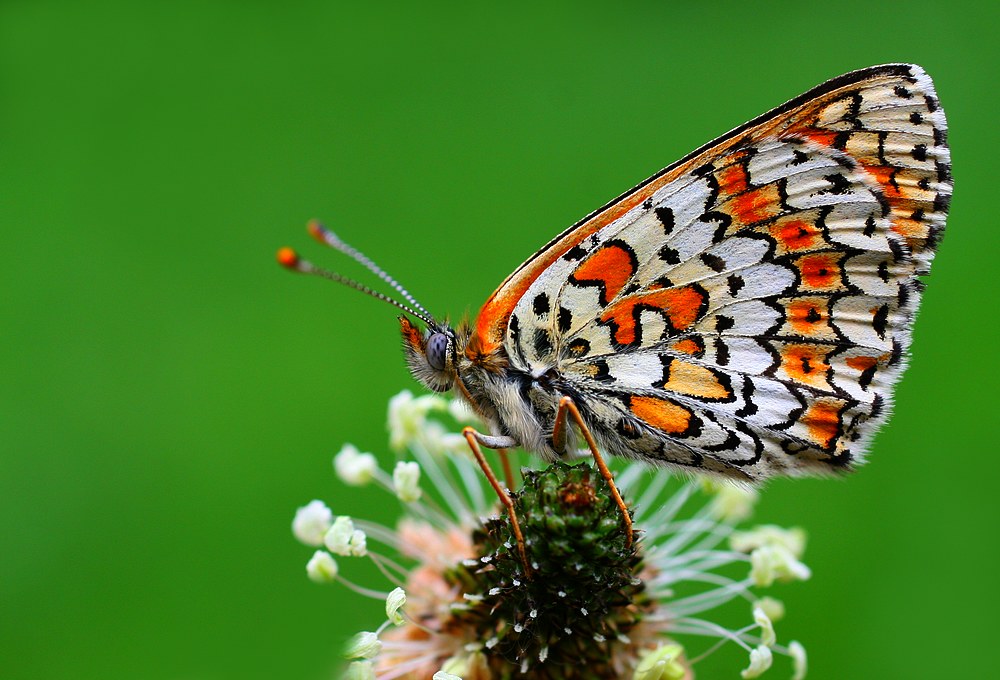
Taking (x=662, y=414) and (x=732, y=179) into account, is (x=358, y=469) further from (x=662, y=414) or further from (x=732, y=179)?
(x=732, y=179)

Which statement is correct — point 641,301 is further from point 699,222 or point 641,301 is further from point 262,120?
point 262,120

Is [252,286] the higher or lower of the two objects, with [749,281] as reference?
higher

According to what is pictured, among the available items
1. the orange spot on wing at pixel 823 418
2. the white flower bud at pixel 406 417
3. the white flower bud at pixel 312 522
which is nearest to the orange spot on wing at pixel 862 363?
the orange spot on wing at pixel 823 418

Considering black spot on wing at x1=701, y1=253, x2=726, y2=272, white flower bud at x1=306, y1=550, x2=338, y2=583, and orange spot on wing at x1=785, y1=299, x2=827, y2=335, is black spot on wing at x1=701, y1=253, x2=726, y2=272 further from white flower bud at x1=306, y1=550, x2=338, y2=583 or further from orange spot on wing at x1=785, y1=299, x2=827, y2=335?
white flower bud at x1=306, y1=550, x2=338, y2=583

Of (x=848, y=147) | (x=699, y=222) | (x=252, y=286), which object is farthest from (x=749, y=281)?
(x=252, y=286)

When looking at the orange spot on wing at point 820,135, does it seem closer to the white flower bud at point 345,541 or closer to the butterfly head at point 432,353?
the butterfly head at point 432,353

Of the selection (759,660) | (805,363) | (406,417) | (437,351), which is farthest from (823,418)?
(406,417)
